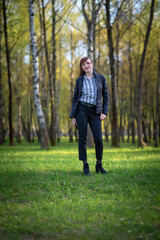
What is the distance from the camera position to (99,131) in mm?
4797

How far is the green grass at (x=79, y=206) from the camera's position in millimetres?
2252

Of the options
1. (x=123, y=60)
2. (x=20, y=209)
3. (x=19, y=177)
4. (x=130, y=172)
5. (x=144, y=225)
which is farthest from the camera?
(x=123, y=60)

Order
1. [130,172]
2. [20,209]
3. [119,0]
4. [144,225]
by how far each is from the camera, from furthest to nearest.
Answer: [119,0], [130,172], [20,209], [144,225]

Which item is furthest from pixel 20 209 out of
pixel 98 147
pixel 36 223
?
pixel 98 147

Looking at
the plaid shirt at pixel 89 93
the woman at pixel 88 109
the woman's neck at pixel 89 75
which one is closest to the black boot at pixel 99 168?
the woman at pixel 88 109

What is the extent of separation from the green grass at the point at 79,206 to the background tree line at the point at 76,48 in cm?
840

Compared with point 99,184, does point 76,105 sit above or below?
above

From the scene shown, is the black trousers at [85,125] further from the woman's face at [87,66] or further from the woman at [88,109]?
the woman's face at [87,66]

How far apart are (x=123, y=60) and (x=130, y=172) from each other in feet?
71.9

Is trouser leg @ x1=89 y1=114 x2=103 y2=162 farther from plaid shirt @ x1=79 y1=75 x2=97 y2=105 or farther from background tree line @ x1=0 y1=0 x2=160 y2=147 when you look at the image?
background tree line @ x1=0 y1=0 x2=160 y2=147

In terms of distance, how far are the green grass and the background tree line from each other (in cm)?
840

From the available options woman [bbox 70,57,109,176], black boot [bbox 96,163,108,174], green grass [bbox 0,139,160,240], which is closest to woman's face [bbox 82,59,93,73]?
woman [bbox 70,57,109,176]

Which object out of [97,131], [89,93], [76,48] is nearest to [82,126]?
[97,131]

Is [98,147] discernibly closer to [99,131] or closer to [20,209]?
[99,131]
